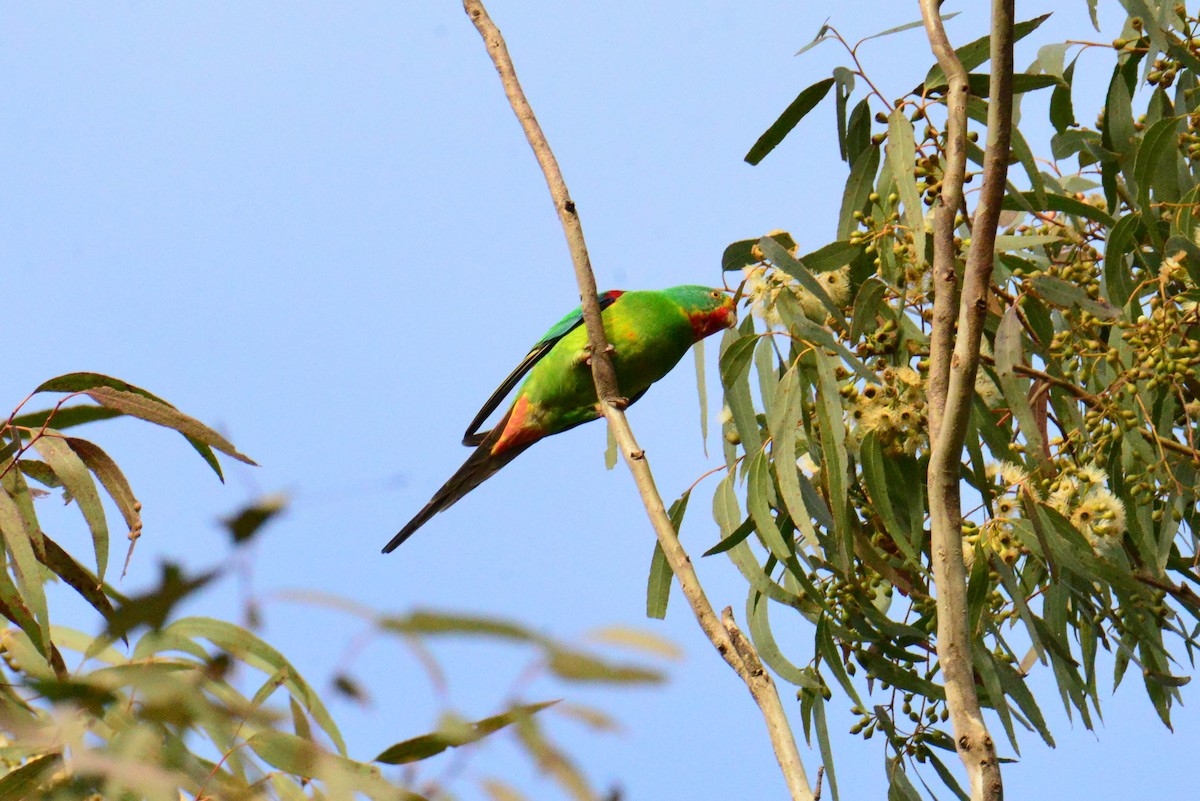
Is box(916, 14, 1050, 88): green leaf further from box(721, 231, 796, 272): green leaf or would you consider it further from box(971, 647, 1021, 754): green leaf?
box(971, 647, 1021, 754): green leaf

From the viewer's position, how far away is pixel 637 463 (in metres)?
2.11

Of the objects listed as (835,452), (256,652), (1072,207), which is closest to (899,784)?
(835,452)

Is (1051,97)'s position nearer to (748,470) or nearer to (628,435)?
(748,470)

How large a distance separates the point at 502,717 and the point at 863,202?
7.02ft

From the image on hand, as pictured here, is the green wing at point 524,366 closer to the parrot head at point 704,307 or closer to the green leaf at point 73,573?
the parrot head at point 704,307

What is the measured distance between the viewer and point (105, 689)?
2.68 feet

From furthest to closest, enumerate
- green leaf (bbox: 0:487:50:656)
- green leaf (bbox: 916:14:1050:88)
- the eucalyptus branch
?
green leaf (bbox: 916:14:1050:88), green leaf (bbox: 0:487:50:656), the eucalyptus branch

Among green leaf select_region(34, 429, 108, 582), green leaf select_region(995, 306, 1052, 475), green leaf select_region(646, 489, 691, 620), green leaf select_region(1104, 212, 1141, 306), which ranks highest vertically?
green leaf select_region(1104, 212, 1141, 306)

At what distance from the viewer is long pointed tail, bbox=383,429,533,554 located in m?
3.67

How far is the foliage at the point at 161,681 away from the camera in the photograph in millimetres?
734

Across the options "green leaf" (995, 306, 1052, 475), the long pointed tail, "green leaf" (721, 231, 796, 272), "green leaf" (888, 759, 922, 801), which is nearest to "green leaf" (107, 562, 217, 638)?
"green leaf" (995, 306, 1052, 475)

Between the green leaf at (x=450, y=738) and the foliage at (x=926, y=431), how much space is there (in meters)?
1.38

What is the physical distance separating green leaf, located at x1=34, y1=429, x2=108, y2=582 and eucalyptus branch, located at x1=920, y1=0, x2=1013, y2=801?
4.53 ft

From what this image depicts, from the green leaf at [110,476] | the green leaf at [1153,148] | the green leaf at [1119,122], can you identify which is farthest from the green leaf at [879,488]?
the green leaf at [110,476]
